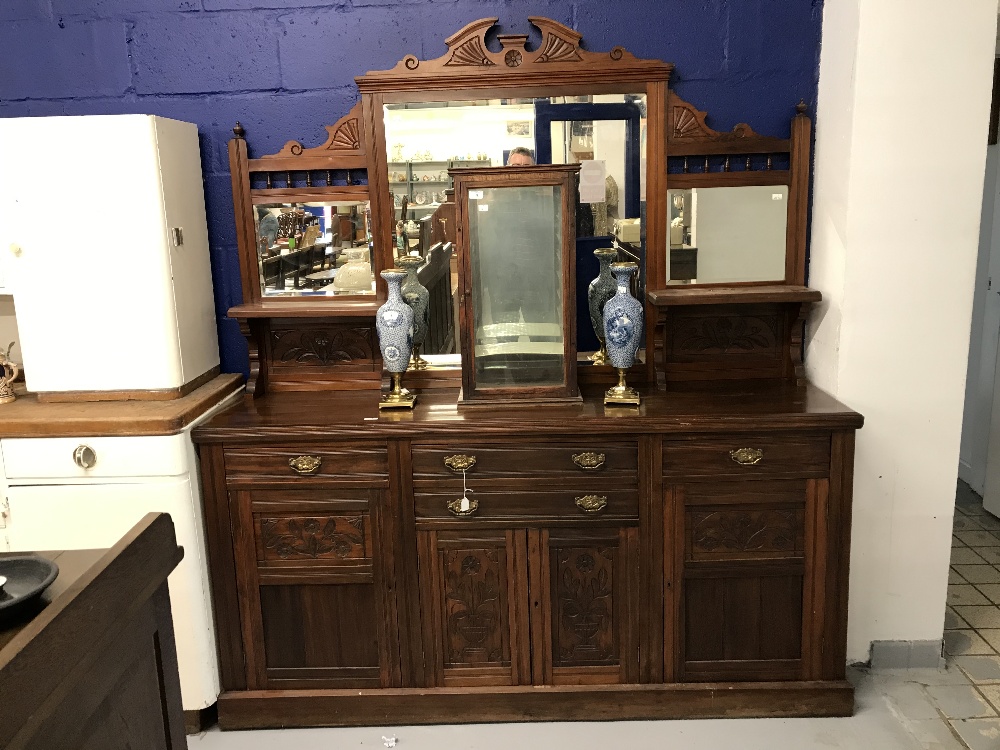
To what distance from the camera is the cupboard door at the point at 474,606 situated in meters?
2.54

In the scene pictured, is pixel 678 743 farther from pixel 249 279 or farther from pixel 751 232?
pixel 249 279

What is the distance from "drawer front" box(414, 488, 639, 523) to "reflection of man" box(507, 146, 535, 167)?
3.59ft

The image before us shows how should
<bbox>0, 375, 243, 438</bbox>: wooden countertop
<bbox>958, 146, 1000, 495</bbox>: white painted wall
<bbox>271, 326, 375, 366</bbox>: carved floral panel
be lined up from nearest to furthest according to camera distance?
<bbox>0, 375, 243, 438</bbox>: wooden countertop, <bbox>271, 326, 375, 366</bbox>: carved floral panel, <bbox>958, 146, 1000, 495</bbox>: white painted wall

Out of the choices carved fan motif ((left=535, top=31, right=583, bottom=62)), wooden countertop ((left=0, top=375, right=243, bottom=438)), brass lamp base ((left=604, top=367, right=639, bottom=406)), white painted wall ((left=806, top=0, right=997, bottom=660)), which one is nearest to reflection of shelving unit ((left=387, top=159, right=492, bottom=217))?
carved fan motif ((left=535, top=31, right=583, bottom=62))

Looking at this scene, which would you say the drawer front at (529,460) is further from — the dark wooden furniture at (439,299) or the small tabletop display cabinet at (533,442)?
the dark wooden furniture at (439,299)

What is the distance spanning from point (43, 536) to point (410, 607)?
1.15 meters

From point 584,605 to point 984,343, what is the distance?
2789 mm

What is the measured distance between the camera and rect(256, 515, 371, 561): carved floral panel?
2543 millimetres

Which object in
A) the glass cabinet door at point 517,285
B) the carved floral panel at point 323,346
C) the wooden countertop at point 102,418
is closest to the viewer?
the wooden countertop at point 102,418

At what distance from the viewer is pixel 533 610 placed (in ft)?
8.43

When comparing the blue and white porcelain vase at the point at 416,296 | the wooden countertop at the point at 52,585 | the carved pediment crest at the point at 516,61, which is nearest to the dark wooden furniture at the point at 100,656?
the wooden countertop at the point at 52,585

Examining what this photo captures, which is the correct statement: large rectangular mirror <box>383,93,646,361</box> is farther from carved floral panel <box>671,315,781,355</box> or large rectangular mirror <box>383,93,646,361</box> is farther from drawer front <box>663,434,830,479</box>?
drawer front <box>663,434,830,479</box>

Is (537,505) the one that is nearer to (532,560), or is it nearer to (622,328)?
(532,560)

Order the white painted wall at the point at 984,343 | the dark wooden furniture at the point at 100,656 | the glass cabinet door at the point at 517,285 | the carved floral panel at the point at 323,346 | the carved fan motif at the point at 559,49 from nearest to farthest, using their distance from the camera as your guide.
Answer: the dark wooden furniture at the point at 100,656, the glass cabinet door at the point at 517,285, the carved fan motif at the point at 559,49, the carved floral panel at the point at 323,346, the white painted wall at the point at 984,343
